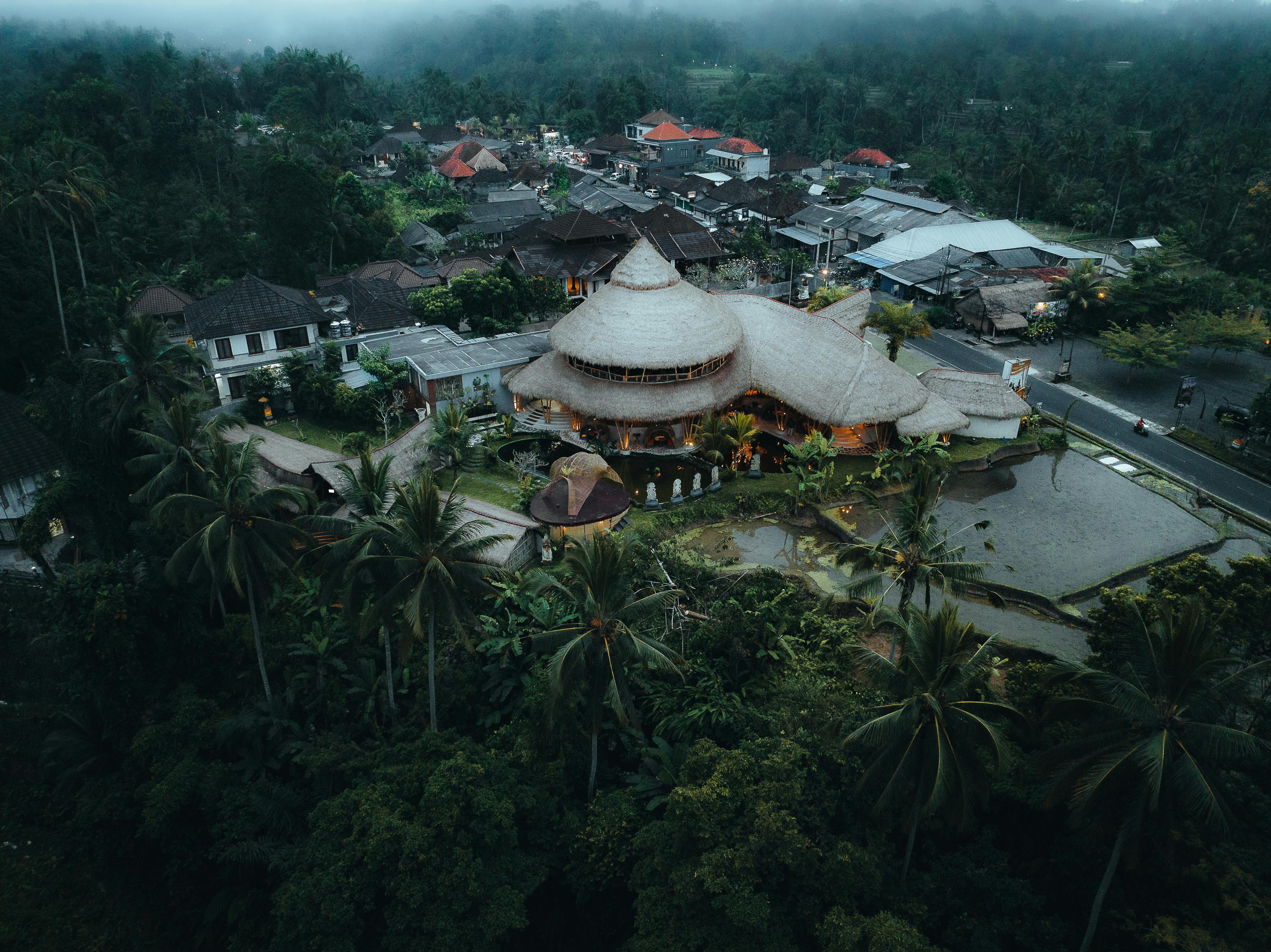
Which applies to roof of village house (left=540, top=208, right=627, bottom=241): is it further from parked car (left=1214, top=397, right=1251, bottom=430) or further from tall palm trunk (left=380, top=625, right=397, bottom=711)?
tall palm trunk (left=380, top=625, right=397, bottom=711)

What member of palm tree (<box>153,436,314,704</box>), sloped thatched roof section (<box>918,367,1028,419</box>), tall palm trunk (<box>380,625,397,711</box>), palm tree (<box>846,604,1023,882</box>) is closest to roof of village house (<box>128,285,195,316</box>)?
palm tree (<box>153,436,314,704</box>)

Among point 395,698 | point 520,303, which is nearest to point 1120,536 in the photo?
point 395,698

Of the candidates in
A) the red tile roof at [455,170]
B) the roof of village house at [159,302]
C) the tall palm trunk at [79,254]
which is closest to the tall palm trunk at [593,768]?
the roof of village house at [159,302]

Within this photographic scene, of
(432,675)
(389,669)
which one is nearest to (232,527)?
(389,669)

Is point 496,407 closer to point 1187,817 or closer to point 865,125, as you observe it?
point 1187,817

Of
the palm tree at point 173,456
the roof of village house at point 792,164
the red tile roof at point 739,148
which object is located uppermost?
the red tile roof at point 739,148

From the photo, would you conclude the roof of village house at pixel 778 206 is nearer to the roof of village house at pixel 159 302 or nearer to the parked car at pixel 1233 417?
the parked car at pixel 1233 417

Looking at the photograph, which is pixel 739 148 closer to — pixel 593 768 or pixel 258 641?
pixel 258 641
